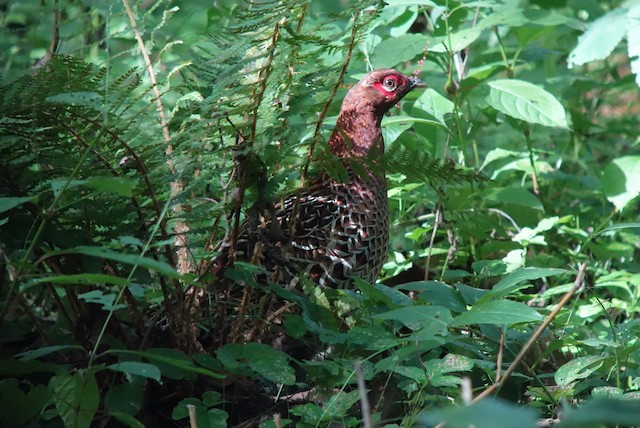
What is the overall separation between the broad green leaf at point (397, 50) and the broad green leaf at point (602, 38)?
2.35 feet

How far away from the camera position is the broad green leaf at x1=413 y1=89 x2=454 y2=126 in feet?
12.4

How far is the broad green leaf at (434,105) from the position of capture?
12.4 feet

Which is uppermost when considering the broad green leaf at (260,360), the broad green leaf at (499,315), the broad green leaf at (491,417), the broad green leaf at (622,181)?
the broad green leaf at (491,417)

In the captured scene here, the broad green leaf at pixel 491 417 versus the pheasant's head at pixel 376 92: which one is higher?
the broad green leaf at pixel 491 417

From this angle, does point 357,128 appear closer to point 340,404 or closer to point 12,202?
point 340,404

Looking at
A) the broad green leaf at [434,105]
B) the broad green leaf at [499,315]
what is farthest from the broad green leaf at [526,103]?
the broad green leaf at [499,315]

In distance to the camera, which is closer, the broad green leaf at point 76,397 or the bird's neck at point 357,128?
the broad green leaf at point 76,397

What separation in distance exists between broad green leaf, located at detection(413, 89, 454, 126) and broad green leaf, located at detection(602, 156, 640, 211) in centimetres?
88

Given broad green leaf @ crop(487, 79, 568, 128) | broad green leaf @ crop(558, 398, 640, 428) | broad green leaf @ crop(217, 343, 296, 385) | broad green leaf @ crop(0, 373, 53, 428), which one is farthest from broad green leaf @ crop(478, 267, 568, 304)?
broad green leaf @ crop(558, 398, 640, 428)

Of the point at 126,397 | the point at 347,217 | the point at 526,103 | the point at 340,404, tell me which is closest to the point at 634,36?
the point at 526,103

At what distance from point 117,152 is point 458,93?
6.91 ft

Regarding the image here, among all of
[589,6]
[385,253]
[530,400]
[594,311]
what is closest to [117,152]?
[385,253]

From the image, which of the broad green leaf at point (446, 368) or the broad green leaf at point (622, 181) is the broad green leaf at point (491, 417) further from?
the broad green leaf at point (622, 181)

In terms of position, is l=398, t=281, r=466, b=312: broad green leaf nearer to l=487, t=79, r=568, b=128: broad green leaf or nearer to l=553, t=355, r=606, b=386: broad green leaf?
l=553, t=355, r=606, b=386: broad green leaf
